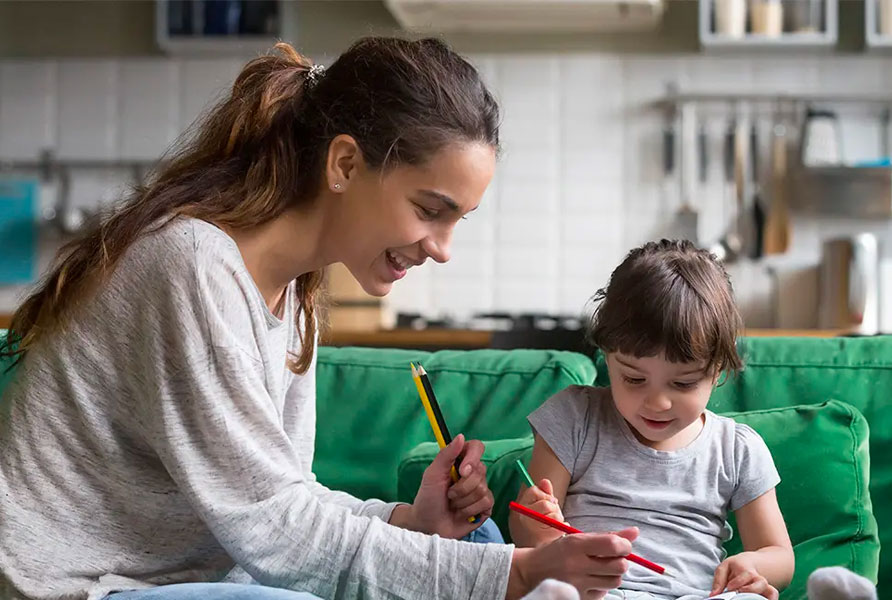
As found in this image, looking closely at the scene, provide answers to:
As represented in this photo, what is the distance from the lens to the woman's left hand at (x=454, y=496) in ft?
4.75

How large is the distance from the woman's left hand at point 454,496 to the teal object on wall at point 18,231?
3442mm

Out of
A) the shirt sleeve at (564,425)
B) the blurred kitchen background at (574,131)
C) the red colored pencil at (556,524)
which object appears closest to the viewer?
the red colored pencil at (556,524)

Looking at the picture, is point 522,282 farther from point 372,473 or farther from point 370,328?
point 372,473

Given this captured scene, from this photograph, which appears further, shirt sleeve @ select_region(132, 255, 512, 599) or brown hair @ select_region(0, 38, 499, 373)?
brown hair @ select_region(0, 38, 499, 373)

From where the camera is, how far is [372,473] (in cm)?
199

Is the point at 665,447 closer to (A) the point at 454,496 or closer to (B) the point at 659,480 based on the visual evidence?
(B) the point at 659,480

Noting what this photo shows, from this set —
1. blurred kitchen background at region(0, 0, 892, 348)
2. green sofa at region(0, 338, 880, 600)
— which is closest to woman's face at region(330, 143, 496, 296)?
green sofa at region(0, 338, 880, 600)

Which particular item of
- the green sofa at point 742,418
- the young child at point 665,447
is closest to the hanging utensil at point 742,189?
the green sofa at point 742,418

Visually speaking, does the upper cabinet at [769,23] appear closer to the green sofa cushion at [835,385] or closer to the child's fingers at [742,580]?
the green sofa cushion at [835,385]

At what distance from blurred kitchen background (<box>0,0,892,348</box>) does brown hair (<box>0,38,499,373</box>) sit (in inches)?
98.1

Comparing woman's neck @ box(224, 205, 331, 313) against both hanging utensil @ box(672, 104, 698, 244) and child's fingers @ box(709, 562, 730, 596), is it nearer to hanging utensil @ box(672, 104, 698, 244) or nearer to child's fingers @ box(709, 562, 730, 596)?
child's fingers @ box(709, 562, 730, 596)

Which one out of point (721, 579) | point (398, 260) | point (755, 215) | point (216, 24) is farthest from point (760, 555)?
point (216, 24)

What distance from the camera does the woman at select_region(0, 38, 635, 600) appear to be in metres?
1.25

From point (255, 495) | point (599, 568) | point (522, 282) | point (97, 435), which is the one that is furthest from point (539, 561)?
point (522, 282)
